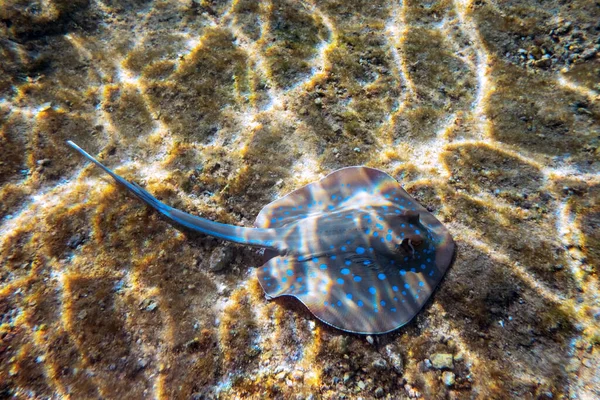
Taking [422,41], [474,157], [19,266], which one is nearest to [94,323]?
[19,266]

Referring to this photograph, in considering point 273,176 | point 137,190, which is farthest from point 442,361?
point 137,190

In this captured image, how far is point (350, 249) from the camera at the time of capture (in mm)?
3273

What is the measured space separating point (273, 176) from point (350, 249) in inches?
57.6

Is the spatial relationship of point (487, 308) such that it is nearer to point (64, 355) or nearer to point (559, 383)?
point (559, 383)

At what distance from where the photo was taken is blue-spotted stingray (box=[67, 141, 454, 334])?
3.01m

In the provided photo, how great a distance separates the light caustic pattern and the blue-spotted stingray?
0.70 feet

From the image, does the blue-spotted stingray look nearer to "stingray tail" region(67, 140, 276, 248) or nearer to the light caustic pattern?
"stingray tail" region(67, 140, 276, 248)

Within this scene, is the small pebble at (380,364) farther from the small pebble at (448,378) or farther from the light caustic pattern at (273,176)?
the small pebble at (448,378)

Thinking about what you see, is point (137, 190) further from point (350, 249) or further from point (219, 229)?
Answer: point (350, 249)

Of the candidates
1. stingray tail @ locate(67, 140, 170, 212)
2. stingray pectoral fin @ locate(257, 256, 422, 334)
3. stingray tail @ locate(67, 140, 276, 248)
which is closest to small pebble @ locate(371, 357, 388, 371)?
stingray pectoral fin @ locate(257, 256, 422, 334)

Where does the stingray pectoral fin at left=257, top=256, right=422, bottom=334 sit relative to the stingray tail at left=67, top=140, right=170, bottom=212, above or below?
below

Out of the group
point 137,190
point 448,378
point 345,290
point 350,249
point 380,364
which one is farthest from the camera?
point 137,190

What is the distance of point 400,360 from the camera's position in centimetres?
288

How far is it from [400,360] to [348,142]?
270cm
